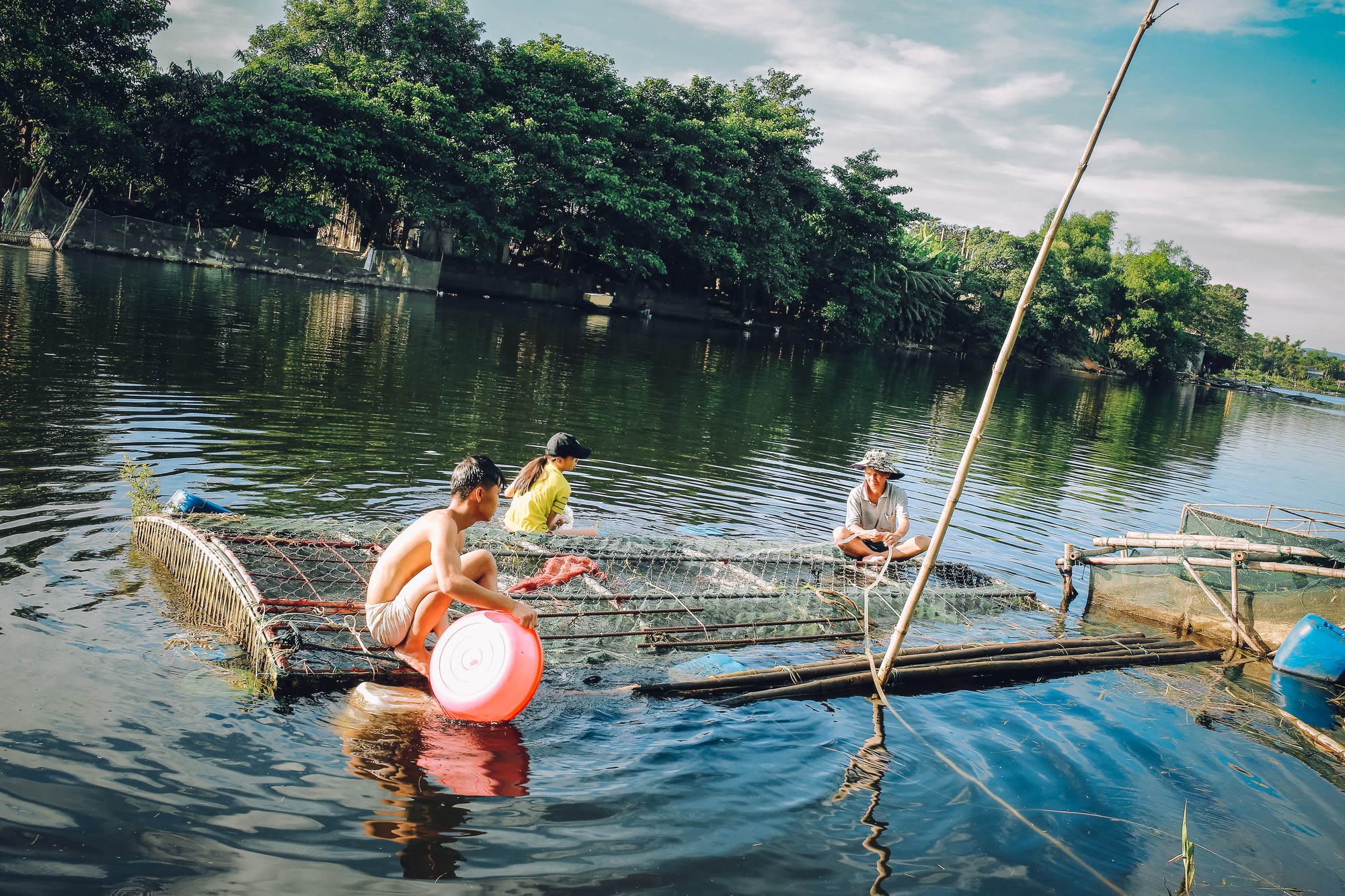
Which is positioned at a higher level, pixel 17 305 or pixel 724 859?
pixel 17 305

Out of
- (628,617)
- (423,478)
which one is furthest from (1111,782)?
(423,478)

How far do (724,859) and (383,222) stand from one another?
4120 centimetres

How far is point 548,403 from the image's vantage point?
55.7ft

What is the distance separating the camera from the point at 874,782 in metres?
5.16

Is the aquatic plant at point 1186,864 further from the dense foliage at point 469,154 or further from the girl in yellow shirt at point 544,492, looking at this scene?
the dense foliage at point 469,154

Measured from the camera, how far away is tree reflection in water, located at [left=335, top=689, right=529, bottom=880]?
400cm

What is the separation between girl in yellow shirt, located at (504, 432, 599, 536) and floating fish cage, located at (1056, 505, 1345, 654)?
571 cm

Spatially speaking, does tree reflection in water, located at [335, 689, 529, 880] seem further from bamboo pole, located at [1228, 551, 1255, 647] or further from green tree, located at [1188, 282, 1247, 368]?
green tree, located at [1188, 282, 1247, 368]

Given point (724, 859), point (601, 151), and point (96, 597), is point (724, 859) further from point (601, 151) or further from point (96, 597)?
point (601, 151)

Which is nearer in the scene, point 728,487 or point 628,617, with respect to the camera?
point 628,617

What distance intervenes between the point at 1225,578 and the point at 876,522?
11.7 feet

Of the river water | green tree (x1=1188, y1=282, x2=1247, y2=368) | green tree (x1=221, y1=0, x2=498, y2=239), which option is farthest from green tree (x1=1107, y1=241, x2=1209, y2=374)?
the river water

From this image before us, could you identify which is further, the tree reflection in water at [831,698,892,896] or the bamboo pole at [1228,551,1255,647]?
the bamboo pole at [1228,551,1255,647]

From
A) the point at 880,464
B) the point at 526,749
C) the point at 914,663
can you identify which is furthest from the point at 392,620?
the point at 880,464
